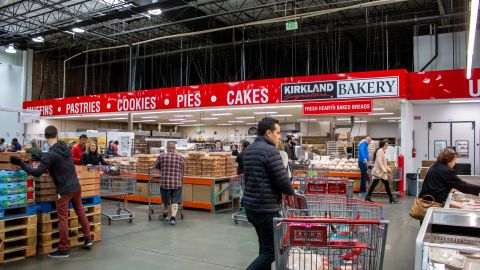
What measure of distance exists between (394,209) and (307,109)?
4072 mm

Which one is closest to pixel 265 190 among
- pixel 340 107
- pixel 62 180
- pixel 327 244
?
pixel 327 244

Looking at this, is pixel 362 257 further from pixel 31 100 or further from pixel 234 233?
pixel 31 100

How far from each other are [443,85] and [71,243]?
1034cm

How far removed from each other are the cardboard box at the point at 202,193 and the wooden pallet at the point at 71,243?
2996mm

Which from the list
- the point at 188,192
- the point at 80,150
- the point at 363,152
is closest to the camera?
the point at 188,192

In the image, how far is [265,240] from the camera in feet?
11.3

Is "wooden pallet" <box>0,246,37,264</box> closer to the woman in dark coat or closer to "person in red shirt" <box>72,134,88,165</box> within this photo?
"person in red shirt" <box>72,134,88,165</box>

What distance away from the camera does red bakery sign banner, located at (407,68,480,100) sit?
11000 mm

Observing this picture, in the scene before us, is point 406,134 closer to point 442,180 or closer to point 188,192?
point 188,192

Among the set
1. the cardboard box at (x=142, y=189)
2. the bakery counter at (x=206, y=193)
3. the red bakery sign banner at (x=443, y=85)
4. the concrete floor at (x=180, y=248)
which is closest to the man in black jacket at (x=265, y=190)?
the concrete floor at (x=180, y=248)

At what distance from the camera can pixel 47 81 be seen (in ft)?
76.5

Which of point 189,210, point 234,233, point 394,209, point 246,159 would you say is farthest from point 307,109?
point 246,159

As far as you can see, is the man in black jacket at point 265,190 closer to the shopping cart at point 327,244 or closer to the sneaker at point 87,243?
the shopping cart at point 327,244

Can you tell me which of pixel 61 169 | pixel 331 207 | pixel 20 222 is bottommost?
pixel 20 222
